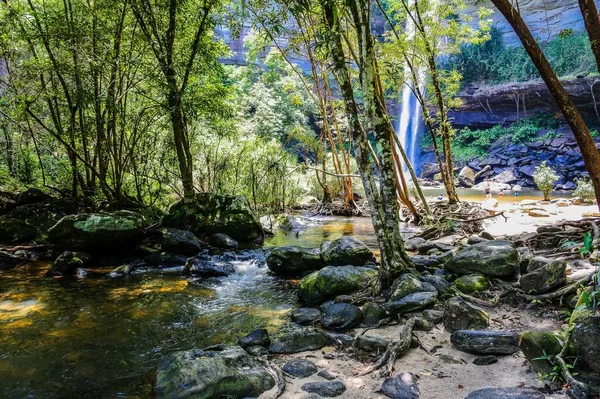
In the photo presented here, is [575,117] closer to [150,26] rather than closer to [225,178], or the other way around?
[150,26]

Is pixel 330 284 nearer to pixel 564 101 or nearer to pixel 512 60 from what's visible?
pixel 564 101

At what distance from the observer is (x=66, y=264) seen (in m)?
6.78

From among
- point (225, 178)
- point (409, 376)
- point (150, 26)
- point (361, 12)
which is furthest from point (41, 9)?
point (409, 376)

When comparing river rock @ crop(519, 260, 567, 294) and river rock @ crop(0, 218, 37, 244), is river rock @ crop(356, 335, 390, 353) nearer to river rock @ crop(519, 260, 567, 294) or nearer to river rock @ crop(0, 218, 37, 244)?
river rock @ crop(519, 260, 567, 294)

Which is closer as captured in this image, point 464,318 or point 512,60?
point 464,318

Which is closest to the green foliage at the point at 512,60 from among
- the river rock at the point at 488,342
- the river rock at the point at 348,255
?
the river rock at the point at 348,255

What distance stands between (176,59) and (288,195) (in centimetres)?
856

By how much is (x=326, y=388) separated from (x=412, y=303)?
1.69m

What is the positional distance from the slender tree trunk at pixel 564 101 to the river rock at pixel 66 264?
7855 mm

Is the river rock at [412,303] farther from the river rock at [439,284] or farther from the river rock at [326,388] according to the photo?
the river rock at [326,388]

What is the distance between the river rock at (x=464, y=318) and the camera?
11.3 feet

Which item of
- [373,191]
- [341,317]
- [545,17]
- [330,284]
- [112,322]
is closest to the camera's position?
[341,317]

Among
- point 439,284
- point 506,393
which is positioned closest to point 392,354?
point 506,393

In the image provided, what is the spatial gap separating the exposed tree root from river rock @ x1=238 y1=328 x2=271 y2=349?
1.11m
